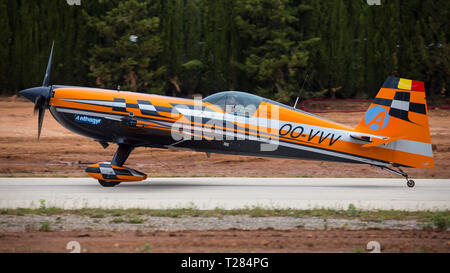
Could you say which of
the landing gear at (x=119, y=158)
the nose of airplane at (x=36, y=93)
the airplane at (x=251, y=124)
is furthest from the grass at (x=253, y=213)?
the nose of airplane at (x=36, y=93)

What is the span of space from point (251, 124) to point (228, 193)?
194 cm

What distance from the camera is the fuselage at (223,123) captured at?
1210 centimetres

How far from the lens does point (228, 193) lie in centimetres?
1128

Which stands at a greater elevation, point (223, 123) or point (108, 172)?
point (223, 123)

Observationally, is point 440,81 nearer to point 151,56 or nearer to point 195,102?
point 151,56

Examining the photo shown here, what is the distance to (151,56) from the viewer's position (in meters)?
24.4

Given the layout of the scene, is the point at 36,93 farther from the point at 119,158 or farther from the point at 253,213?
the point at 253,213

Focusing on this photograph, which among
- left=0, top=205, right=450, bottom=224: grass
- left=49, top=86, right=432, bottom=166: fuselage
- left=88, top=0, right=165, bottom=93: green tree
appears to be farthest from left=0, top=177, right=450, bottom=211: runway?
left=88, top=0, right=165, bottom=93: green tree

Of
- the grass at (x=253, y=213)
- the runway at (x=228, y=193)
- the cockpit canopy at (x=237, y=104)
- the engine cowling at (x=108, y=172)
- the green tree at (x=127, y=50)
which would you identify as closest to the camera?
the grass at (x=253, y=213)

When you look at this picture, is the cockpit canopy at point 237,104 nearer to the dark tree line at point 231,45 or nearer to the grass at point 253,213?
the grass at point 253,213

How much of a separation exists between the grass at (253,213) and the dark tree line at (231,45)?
14025mm

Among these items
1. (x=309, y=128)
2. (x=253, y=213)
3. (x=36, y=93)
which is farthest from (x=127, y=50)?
(x=253, y=213)

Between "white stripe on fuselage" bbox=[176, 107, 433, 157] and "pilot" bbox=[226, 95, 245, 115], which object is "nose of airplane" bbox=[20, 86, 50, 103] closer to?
"white stripe on fuselage" bbox=[176, 107, 433, 157]

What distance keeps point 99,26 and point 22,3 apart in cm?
491
